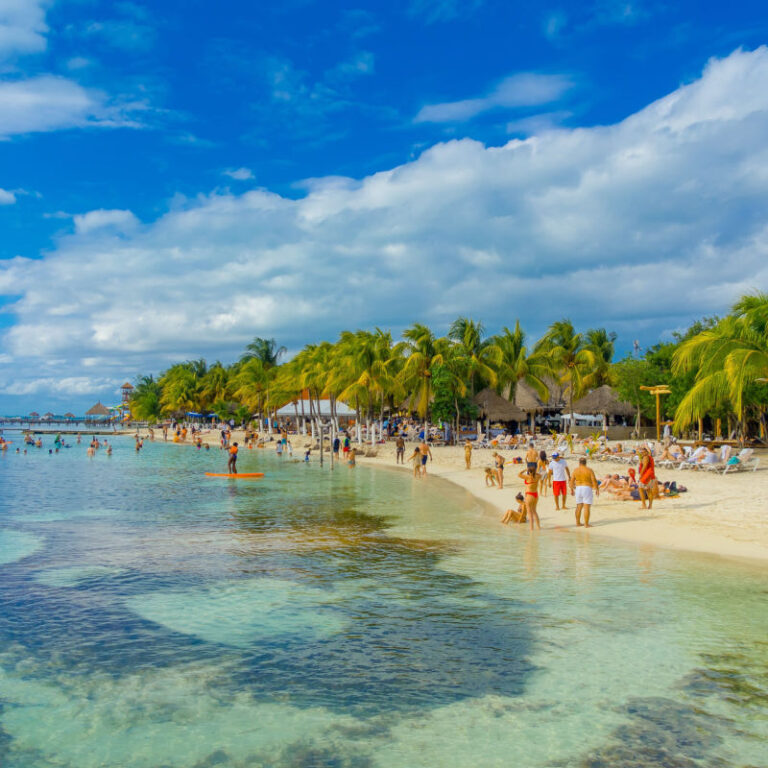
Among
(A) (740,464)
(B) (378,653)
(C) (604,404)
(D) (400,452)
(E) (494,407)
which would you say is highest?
(C) (604,404)

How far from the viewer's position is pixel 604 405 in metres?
45.4

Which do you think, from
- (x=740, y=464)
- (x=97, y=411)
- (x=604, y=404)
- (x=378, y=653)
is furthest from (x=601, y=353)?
(x=97, y=411)

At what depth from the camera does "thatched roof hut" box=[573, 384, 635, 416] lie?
4528cm

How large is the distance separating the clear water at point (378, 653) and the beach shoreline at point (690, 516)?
0.89 meters

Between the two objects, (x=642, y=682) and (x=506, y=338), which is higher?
(x=506, y=338)

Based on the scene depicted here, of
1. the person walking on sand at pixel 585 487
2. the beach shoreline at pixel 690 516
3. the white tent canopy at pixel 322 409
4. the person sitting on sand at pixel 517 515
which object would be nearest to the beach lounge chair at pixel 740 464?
the beach shoreline at pixel 690 516

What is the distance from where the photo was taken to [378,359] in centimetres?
4053

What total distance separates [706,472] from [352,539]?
44.5 feet

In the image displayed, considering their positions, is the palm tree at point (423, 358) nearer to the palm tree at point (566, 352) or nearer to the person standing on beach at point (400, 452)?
the person standing on beach at point (400, 452)

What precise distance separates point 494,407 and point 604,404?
7526 mm

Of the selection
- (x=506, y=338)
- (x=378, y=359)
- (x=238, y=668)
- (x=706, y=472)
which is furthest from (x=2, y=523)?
(x=506, y=338)

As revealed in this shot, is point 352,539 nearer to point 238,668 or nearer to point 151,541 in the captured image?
point 151,541

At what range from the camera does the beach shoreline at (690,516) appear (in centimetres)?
1230

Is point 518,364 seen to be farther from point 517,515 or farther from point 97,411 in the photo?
point 97,411
